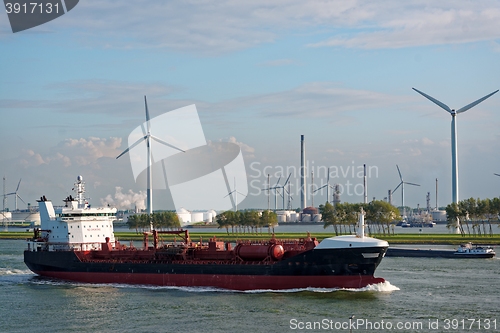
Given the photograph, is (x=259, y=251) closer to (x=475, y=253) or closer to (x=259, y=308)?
(x=259, y=308)

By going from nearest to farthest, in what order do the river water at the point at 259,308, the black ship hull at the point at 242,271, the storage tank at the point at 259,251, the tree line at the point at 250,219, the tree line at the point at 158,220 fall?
the river water at the point at 259,308 < the black ship hull at the point at 242,271 < the storage tank at the point at 259,251 < the tree line at the point at 250,219 < the tree line at the point at 158,220

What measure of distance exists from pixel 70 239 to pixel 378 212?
76469 millimetres

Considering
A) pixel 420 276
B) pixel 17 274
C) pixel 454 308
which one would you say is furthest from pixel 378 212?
pixel 454 308

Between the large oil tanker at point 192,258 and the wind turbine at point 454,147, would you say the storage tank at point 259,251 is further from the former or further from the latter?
the wind turbine at point 454,147

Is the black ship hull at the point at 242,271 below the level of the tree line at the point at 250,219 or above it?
below

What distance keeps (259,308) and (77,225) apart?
27631 mm

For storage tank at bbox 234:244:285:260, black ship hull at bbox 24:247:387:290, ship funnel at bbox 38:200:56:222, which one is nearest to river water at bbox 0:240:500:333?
black ship hull at bbox 24:247:387:290

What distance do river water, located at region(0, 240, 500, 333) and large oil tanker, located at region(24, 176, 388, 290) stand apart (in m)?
1.31

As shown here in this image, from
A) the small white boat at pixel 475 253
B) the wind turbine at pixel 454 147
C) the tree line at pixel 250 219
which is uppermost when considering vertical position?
the wind turbine at pixel 454 147

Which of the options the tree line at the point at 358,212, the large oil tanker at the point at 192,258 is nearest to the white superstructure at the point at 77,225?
the large oil tanker at the point at 192,258

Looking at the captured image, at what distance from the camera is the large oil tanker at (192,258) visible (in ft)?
168

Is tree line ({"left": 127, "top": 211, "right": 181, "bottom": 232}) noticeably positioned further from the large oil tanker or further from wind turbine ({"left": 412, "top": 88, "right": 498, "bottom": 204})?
the large oil tanker

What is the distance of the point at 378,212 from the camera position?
423ft

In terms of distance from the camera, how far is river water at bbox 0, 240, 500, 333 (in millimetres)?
40188
